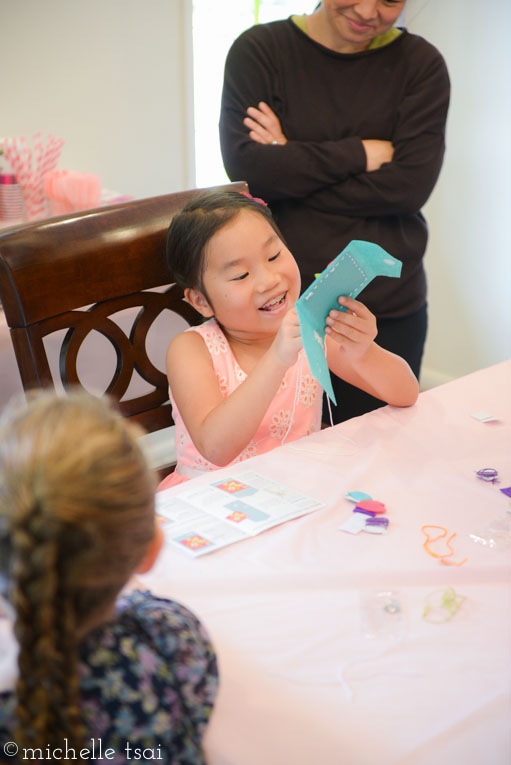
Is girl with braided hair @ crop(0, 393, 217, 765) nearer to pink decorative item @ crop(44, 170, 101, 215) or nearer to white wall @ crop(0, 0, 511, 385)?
pink decorative item @ crop(44, 170, 101, 215)

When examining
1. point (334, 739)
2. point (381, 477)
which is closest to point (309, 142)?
point (381, 477)

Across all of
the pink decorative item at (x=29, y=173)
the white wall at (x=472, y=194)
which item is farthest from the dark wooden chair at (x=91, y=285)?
the white wall at (x=472, y=194)

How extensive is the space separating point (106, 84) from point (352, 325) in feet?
6.79

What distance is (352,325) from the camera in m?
1.32

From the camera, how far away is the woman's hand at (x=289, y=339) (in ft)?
4.16

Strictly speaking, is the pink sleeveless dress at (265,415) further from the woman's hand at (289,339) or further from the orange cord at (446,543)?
the orange cord at (446,543)

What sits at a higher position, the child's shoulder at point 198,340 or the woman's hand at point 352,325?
the woman's hand at point 352,325

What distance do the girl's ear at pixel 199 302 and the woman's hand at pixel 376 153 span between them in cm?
66

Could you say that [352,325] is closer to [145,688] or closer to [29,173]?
[145,688]

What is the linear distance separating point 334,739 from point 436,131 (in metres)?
1.62

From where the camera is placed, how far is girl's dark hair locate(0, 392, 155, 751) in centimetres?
54

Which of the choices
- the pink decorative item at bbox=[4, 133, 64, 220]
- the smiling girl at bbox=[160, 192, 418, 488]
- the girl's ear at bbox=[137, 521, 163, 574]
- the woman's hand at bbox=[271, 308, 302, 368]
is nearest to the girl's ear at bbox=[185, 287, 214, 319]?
the smiling girl at bbox=[160, 192, 418, 488]

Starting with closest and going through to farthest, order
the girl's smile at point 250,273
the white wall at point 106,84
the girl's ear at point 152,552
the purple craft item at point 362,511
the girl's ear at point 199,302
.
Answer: the girl's ear at point 152,552 < the purple craft item at point 362,511 < the girl's smile at point 250,273 < the girl's ear at point 199,302 < the white wall at point 106,84

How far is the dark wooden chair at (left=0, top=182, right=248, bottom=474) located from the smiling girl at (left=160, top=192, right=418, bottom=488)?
0.06 metres
